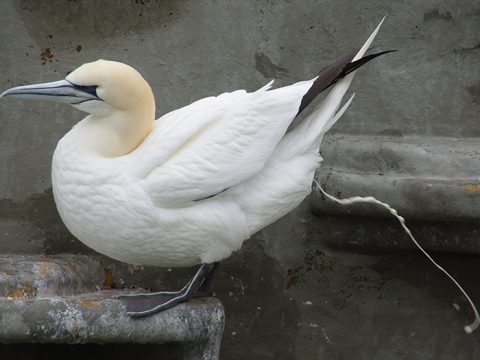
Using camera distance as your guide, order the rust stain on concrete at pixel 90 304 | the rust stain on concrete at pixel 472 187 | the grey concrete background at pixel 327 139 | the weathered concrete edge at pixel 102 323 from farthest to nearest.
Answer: the grey concrete background at pixel 327 139 → the rust stain on concrete at pixel 472 187 → the rust stain on concrete at pixel 90 304 → the weathered concrete edge at pixel 102 323

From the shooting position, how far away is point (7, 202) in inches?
144

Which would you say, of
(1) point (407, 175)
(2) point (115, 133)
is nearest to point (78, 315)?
(2) point (115, 133)

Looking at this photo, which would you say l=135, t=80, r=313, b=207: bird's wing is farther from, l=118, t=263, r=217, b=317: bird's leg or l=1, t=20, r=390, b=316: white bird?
l=118, t=263, r=217, b=317: bird's leg

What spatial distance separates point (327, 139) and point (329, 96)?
48 cm

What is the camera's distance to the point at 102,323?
2.62 meters

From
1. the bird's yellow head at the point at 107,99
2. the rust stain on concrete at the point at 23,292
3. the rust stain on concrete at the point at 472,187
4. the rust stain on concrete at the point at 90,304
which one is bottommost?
the rust stain on concrete at the point at 472,187

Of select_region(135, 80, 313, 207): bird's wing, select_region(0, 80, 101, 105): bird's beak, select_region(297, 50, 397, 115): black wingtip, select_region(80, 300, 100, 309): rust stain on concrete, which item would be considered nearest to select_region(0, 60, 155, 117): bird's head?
select_region(0, 80, 101, 105): bird's beak

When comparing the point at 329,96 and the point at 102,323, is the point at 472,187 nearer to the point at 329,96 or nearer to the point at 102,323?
the point at 329,96

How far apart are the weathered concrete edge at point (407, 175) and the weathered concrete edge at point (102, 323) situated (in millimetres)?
634

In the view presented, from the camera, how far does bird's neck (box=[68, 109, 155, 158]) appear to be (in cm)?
289

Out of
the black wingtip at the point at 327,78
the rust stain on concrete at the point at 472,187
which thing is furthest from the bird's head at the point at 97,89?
the rust stain on concrete at the point at 472,187

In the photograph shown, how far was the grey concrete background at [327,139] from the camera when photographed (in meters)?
3.49

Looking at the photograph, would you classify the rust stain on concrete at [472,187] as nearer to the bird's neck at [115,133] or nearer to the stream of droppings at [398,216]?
the stream of droppings at [398,216]

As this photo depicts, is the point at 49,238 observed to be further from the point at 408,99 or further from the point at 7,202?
the point at 408,99
